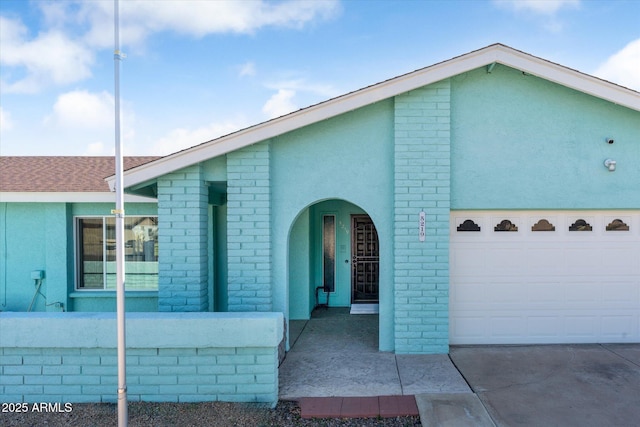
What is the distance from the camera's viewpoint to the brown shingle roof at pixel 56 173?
8.57 m

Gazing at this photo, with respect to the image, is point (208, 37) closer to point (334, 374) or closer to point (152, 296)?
point (152, 296)

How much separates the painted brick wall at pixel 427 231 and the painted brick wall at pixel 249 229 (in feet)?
7.23

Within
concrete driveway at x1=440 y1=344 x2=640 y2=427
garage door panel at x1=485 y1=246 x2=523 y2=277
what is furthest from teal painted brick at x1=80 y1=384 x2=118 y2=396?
garage door panel at x1=485 y1=246 x2=523 y2=277

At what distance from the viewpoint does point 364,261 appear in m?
10.3

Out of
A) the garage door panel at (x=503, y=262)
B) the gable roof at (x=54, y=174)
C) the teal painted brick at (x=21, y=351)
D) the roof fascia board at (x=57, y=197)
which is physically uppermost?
the gable roof at (x=54, y=174)

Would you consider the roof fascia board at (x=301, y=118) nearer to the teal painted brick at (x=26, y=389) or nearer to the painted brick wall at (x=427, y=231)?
the painted brick wall at (x=427, y=231)

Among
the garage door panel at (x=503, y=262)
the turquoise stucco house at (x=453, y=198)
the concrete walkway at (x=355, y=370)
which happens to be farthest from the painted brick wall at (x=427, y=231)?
the garage door panel at (x=503, y=262)

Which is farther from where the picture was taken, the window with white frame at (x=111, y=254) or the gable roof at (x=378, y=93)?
the window with white frame at (x=111, y=254)

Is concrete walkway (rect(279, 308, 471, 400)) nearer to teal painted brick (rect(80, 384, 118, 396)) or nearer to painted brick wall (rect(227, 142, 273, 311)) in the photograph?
painted brick wall (rect(227, 142, 273, 311))

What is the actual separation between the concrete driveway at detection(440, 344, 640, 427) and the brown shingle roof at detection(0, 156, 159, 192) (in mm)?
8015

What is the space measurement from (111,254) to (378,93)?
6.86 m

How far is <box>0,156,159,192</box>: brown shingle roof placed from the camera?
8.57 m

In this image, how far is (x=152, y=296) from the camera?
859cm

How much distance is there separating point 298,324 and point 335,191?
3517mm
